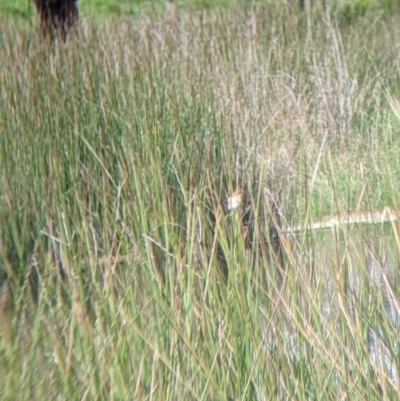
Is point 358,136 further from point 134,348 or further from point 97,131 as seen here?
point 134,348

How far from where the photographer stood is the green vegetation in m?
1.35

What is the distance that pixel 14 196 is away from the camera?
2.66 meters

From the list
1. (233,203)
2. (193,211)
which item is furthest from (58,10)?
(193,211)

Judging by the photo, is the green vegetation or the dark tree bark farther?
the dark tree bark

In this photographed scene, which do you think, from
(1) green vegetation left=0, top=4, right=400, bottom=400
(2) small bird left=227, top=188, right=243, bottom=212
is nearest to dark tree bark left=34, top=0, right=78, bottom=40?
(1) green vegetation left=0, top=4, right=400, bottom=400

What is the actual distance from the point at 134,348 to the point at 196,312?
118 millimetres

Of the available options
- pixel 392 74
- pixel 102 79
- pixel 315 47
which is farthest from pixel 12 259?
pixel 392 74

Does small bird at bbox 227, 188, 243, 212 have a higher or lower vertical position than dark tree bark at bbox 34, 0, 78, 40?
higher

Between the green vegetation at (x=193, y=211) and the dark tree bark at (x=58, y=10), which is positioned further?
the dark tree bark at (x=58, y=10)

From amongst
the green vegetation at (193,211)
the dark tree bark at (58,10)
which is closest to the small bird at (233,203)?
the green vegetation at (193,211)

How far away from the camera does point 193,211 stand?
4.54 ft

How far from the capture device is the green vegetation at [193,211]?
1.35m

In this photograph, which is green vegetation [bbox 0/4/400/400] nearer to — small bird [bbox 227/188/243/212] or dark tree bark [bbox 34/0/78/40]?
small bird [bbox 227/188/243/212]

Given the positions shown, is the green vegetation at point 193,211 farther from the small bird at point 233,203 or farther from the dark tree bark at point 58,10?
the dark tree bark at point 58,10
